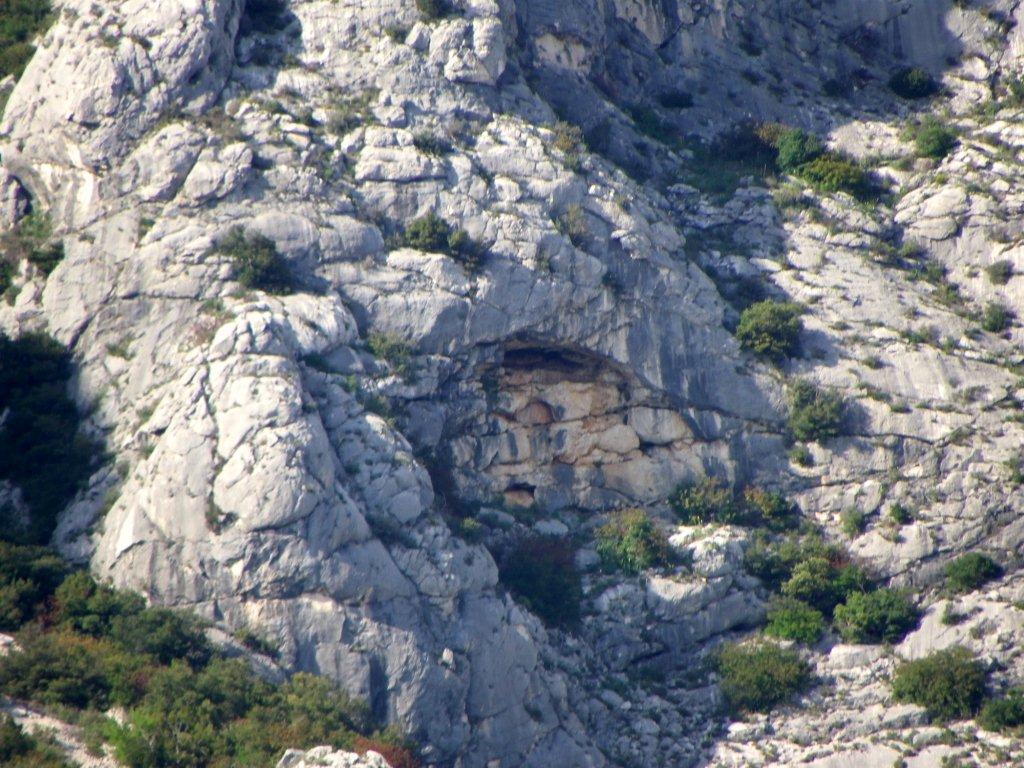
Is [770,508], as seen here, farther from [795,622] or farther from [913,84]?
[913,84]

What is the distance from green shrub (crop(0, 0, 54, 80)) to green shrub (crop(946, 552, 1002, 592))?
1376 inches

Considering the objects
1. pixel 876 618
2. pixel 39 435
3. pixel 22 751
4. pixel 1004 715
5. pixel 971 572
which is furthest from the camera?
pixel 971 572

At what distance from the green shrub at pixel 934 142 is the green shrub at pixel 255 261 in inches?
1041

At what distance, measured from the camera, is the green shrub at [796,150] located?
1890 inches

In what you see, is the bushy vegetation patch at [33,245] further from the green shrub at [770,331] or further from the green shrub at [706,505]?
the green shrub at [770,331]

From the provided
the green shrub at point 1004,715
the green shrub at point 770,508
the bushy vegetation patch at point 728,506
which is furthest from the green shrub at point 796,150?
the green shrub at point 1004,715

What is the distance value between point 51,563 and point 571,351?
17.6 m

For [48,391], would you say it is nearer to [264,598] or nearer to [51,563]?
[51,563]

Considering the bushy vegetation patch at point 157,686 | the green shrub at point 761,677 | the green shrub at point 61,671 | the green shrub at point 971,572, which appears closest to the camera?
the bushy vegetation patch at point 157,686

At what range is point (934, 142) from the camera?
156 ft

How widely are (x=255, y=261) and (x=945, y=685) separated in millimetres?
23265

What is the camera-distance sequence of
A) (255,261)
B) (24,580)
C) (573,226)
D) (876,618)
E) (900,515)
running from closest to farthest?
(24,580), (876,618), (255,261), (900,515), (573,226)

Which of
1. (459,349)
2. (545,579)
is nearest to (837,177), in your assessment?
(459,349)

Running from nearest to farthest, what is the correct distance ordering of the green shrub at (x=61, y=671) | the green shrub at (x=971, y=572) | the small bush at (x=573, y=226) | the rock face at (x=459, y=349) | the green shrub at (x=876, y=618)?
the green shrub at (x=61, y=671), the rock face at (x=459, y=349), the green shrub at (x=876, y=618), the green shrub at (x=971, y=572), the small bush at (x=573, y=226)
